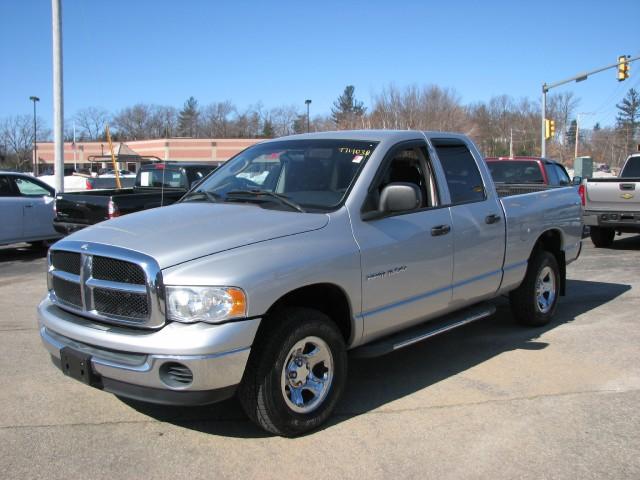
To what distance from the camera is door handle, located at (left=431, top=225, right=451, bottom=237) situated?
15.6 ft

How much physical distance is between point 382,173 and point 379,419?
1.74 m

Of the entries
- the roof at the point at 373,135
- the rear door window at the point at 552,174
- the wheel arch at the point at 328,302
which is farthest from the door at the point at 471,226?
the rear door window at the point at 552,174

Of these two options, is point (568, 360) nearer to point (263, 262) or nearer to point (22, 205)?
point (263, 262)

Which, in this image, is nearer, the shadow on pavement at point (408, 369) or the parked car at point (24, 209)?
the shadow on pavement at point (408, 369)

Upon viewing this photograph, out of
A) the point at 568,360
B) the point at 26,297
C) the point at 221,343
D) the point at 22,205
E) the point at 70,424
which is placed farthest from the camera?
the point at 22,205

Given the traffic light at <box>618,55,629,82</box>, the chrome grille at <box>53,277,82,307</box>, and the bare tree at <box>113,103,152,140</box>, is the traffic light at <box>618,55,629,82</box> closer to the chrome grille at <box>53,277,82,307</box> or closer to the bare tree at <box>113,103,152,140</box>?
the chrome grille at <box>53,277,82,307</box>

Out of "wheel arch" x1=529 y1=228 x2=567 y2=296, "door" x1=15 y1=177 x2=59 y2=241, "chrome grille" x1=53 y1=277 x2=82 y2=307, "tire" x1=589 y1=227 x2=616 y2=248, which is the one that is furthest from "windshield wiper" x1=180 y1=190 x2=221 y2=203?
"tire" x1=589 y1=227 x2=616 y2=248

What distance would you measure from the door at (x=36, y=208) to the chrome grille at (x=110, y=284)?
866 centimetres

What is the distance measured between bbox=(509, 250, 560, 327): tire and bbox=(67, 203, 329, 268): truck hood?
3055 mm

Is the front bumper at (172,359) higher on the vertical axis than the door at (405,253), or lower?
lower

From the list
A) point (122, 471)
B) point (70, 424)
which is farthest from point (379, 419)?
point (70, 424)

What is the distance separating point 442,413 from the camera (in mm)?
4312

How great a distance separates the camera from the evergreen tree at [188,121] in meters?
116

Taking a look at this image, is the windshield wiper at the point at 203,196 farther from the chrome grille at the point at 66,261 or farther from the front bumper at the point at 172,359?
the front bumper at the point at 172,359
